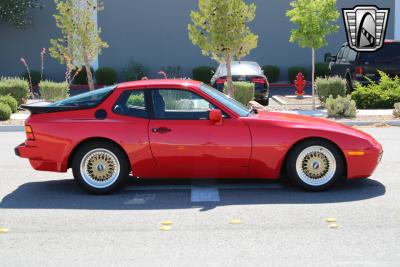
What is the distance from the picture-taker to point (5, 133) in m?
15.8

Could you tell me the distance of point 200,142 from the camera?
8320 mm

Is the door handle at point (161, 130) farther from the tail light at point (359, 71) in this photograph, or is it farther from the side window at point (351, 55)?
the side window at point (351, 55)

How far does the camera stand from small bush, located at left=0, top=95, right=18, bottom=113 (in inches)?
734

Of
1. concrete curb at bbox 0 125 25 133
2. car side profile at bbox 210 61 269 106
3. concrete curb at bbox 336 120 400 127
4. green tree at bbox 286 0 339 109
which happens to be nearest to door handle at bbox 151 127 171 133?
concrete curb at bbox 0 125 25 133

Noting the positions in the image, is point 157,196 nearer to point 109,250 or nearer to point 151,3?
point 109,250

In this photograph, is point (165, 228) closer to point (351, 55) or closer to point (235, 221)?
point (235, 221)

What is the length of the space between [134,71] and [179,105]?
20.1 metres

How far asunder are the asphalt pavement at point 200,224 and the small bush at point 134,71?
1892 cm

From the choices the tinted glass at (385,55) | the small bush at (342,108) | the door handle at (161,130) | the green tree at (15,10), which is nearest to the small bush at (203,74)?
the green tree at (15,10)

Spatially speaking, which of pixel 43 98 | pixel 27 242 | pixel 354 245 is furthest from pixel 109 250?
pixel 43 98

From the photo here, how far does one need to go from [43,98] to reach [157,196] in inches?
498

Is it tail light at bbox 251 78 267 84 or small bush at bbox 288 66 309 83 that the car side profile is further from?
small bush at bbox 288 66 309 83

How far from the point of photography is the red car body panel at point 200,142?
8.30 meters

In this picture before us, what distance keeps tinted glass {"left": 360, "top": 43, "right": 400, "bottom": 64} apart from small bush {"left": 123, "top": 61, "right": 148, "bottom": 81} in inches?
419
